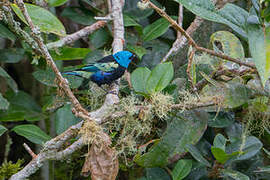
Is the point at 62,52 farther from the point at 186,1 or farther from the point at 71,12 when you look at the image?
the point at 186,1

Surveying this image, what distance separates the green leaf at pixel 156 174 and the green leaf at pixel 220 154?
0.24 metres

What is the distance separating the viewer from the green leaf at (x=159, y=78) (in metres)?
1.25

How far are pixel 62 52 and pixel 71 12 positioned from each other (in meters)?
0.30

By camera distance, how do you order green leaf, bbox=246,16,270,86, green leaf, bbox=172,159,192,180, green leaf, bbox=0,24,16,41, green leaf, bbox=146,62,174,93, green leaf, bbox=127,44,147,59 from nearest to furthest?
green leaf, bbox=246,16,270,86, green leaf, bbox=146,62,174,93, green leaf, bbox=172,159,192,180, green leaf, bbox=0,24,16,41, green leaf, bbox=127,44,147,59

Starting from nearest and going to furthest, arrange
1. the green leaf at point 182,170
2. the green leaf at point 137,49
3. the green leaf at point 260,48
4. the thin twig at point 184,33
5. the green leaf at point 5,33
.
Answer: the green leaf at point 260,48
the thin twig at point 184,33
the green leaf at point 182,170
the green leaf at point 5,33
the green leaf at point 137,49

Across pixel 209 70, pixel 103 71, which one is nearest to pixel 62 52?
pixel 103 71

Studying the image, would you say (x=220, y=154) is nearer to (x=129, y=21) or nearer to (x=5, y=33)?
(x=129, y=21)

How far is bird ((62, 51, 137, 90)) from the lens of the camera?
1537mm

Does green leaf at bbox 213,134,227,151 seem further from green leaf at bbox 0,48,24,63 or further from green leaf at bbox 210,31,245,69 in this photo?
green leaf at bbox 0,48,24,63

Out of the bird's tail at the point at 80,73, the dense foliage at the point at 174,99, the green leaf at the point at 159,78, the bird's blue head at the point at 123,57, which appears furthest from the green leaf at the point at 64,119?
the green leaf at the point at 159,78

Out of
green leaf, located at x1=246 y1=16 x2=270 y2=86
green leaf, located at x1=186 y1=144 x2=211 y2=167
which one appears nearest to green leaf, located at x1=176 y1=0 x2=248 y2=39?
green leaf, located at x1=246 y1=16 x2=270 y2=86

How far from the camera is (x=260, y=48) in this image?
1.01 meters

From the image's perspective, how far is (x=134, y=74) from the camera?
1341 millimetres

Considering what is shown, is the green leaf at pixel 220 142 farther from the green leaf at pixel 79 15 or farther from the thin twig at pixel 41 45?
the green leaf at pixel 79 15
